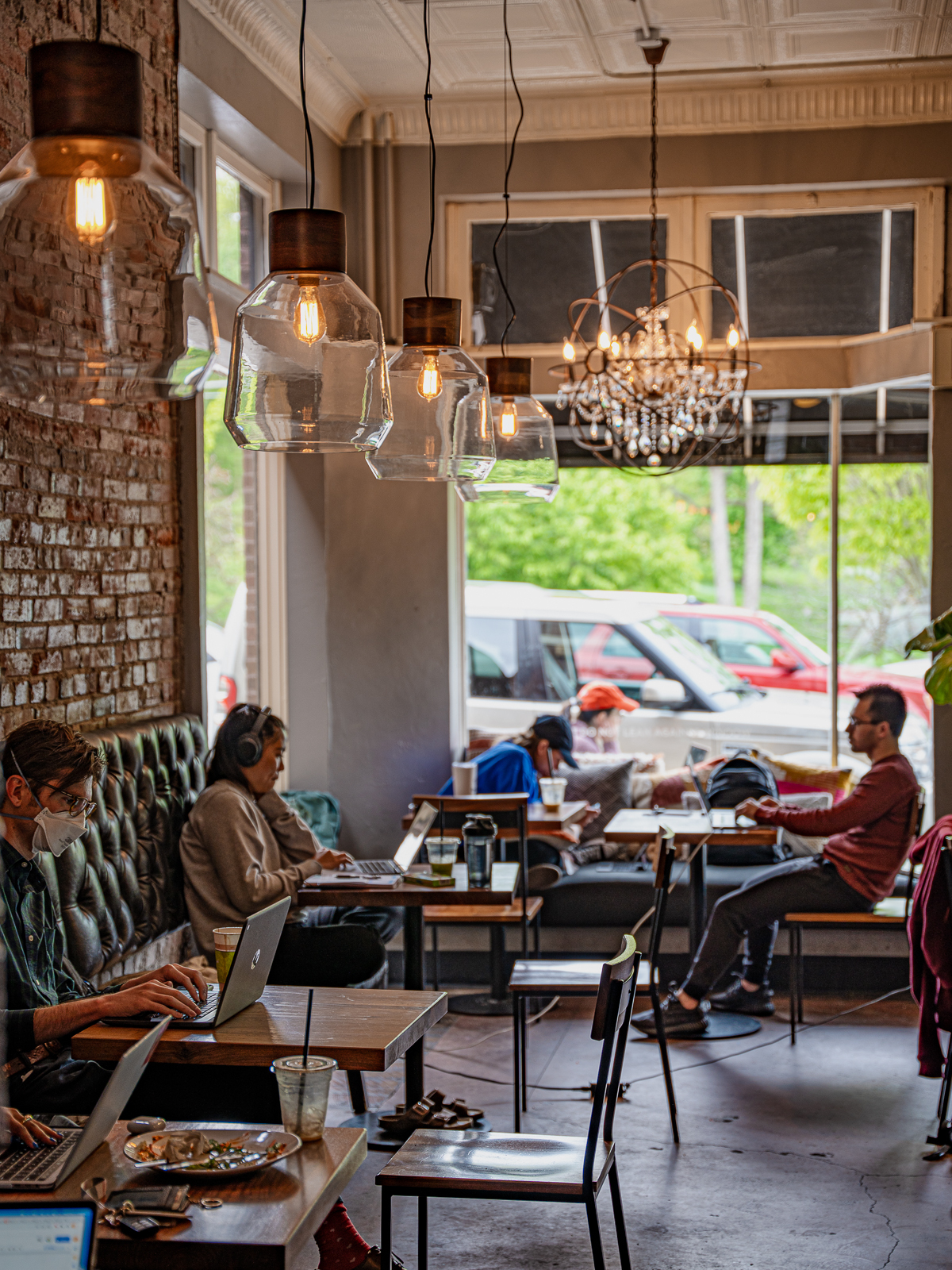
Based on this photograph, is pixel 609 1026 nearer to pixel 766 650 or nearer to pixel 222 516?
pixel 222 516

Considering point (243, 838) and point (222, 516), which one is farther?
point (222, 516)

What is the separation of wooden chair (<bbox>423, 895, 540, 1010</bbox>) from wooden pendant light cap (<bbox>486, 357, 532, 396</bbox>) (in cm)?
241

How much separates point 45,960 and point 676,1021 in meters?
3.14

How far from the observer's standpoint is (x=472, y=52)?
236 inches

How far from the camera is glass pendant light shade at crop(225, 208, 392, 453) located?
2252 millimetres

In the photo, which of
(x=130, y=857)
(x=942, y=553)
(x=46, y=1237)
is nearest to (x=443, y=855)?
(x=130, y=857)

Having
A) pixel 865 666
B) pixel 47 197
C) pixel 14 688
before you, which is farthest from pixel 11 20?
pixel 865 666

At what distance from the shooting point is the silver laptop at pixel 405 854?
4578 mm

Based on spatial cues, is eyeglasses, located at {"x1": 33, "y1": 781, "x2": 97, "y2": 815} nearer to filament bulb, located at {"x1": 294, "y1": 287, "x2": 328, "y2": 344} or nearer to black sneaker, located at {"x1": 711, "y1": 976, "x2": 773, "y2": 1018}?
filament bulb, located at {"x1": 294, "y1": 287, "x2": 328, "y2": 344}

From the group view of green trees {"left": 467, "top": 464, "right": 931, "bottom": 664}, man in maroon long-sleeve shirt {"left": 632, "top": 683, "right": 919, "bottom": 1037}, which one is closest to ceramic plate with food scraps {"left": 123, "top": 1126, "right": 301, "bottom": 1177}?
man in maroon long-sleeve shirt {"left": 632, "top": 683, "right": 919, "bottom": 1037}

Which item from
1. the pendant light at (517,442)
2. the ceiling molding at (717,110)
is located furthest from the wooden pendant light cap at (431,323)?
the ceiling molding at (717,110)

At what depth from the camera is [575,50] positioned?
5.96 m

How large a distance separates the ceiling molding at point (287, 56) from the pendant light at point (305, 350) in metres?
3.17

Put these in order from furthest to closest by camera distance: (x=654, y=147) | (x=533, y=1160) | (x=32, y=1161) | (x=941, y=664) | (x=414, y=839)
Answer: (x=654, y=147) → (x=941, y=664) → (x=414, y=839) → (x=533, y=1160) → (x=32, y=1161)
